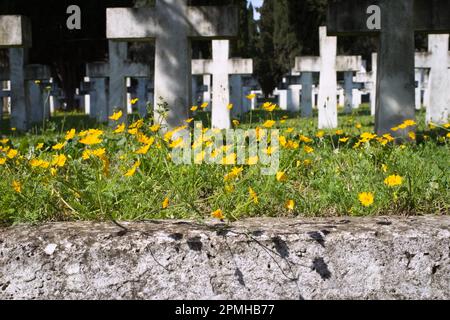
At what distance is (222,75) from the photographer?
1143cm

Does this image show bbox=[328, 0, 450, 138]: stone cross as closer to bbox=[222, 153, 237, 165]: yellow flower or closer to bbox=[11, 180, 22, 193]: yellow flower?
bbox=[222, 153, 237, 165]: yellow flower

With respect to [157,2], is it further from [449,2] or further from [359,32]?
[449,2]

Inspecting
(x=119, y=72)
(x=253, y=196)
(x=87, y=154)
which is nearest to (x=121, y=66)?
(x=119, y=72)

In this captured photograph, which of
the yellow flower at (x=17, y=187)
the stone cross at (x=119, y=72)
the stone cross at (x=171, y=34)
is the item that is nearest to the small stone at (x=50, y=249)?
the yellow flower at (x=17, y=187)

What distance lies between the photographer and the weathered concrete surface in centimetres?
232

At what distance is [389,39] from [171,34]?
213cm

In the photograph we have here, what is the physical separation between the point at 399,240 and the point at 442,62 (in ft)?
31.2

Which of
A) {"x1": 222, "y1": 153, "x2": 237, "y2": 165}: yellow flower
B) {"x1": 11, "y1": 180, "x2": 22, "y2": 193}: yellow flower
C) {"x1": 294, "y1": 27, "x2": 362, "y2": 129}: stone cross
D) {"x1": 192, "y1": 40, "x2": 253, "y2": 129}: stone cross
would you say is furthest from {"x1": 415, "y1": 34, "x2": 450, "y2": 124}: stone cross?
{"x1": 11, "y1": 180, "x2": 22, "y2": 193}: yellow flower

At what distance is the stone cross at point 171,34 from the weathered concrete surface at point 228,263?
3.51m

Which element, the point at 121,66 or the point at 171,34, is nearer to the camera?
the point at 171,34

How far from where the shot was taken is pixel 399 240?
2.34 metres

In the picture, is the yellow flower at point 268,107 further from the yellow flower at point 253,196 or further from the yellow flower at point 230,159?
the yellow flower at point 253,196

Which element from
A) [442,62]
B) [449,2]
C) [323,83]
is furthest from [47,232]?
[442,62]

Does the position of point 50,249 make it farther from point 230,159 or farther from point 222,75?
point 222,75
